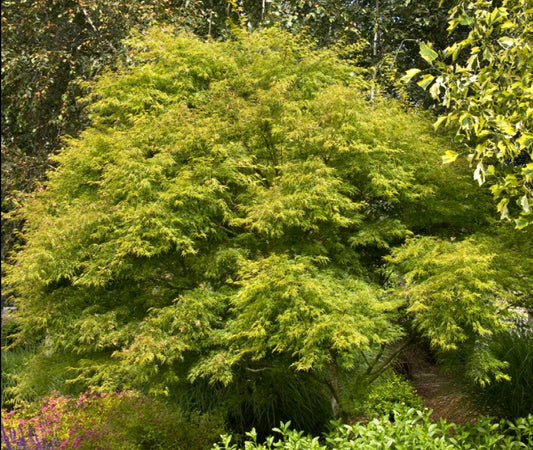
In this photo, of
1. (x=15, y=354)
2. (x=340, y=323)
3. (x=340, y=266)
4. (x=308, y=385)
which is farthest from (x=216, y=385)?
(x=15, y=354)

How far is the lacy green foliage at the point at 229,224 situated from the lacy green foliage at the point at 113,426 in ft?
0.81

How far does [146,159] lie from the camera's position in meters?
4.73

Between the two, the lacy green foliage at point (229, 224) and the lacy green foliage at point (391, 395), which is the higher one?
the lacy green foliage at point (229, 224)

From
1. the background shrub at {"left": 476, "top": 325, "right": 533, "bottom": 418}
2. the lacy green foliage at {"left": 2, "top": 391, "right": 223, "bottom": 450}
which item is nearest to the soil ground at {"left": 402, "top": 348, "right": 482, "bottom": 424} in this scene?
the background shrub at {"left": 476, "top": 325, "right": 533, "bottom": 418}

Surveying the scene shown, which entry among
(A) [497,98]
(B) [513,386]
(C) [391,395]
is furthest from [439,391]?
(A) [497,98]

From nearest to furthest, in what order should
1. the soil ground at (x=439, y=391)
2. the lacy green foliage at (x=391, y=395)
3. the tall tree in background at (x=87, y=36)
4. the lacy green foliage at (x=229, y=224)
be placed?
the lacy green foliage at (x=229, y=224) → the soil ground at (x=439, y=391) → the lacy green foliage at (x=391, y=395) → the tall tree in background at (x=87, y=36)

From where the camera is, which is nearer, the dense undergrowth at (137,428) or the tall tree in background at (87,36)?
the dense undergrowth at (137,428)

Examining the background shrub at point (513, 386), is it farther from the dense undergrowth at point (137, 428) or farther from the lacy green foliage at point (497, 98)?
the lacy green foliage at point (497, 98)

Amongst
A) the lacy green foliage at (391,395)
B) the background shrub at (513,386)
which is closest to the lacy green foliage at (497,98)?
the background shrub at (513,386)

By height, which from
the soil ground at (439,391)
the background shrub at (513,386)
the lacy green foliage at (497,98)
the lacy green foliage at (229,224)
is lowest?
the soil ground at (439,391)

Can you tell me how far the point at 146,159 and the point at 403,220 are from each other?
7.48 ft

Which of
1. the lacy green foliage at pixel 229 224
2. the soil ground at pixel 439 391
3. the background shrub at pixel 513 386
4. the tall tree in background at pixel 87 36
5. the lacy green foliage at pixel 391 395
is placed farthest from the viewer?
the tall tree in background at pixel 87 36

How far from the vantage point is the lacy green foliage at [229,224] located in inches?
160

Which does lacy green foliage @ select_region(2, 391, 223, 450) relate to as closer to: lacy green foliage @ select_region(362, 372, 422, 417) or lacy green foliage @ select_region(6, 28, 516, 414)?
lacy green foliage @ select_region(6, 28, 516, 414)
